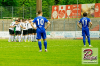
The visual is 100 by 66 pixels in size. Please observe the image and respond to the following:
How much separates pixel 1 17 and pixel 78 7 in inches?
539

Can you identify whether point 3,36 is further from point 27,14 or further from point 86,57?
point 86,57

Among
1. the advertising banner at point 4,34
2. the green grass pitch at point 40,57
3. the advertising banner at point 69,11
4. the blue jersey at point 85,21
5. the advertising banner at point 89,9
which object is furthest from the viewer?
the advertising banner at point 69,11

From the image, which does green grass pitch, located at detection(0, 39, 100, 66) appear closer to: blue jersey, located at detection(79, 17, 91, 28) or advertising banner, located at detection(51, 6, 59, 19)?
blue jersey, located at detection(79, 17, 91, 28)

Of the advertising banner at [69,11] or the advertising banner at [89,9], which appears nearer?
the advertising banner at [89,9]

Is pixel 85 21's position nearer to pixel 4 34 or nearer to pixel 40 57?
pixel 40 57

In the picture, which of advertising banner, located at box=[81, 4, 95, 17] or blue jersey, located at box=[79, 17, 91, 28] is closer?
blue jersey, located at box=[79, 17, 91, 28]

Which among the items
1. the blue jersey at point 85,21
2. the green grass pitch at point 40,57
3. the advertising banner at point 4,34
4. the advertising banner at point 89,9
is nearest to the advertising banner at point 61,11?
the advertising banner at point 89,9

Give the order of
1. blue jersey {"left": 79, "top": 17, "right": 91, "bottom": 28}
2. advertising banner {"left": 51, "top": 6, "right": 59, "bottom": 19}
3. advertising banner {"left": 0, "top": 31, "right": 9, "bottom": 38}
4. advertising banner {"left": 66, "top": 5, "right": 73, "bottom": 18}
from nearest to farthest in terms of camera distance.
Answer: blue jersey {"left": 79, "top": 17, "right": 91, "bottom": 28}
advertising banner {"left": 0, "top": 31, "right": 9, "bottom": 38}
advertising banner {"left": 66, "top": 5, "right": 73, "bottom": 18}
advertising banner {"left": 51, "top": 6, "right": 59, "bottom": 19}

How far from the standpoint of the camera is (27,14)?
4647 cm

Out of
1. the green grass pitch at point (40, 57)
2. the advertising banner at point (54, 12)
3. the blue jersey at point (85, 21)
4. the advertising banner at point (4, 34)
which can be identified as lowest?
the advertising banner at point (4, 34)

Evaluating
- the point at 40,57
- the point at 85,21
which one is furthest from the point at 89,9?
the point at 40,57

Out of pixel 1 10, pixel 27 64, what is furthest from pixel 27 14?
pixel 27 64

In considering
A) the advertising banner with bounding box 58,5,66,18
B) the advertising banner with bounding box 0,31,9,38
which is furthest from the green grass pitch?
the advertising banner with bounding box 58,5,66,18

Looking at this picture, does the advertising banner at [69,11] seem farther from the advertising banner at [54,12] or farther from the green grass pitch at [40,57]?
the green grass pitch at [40,57]
